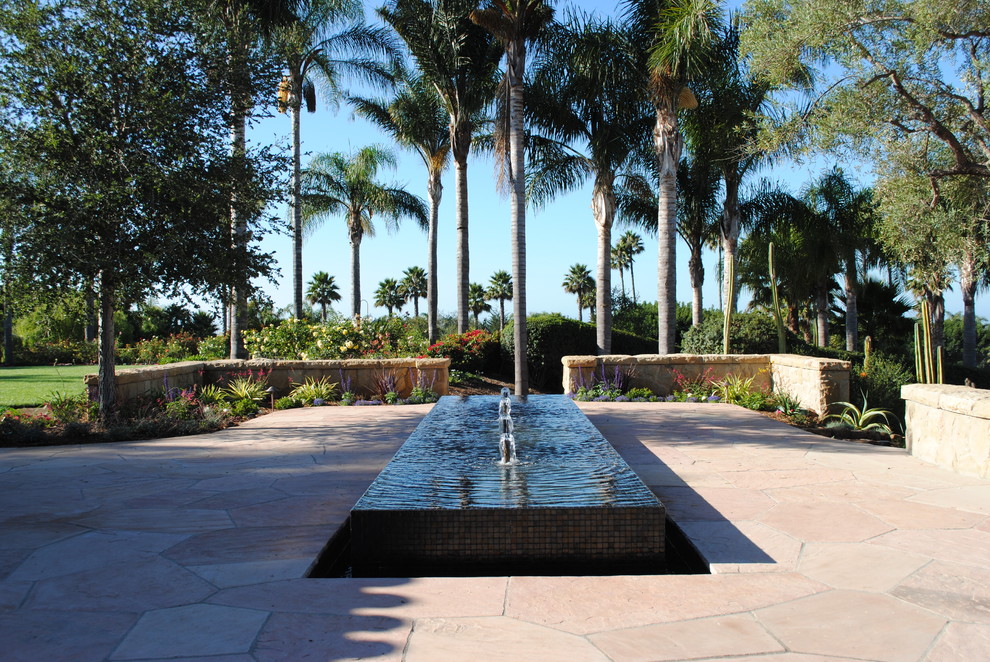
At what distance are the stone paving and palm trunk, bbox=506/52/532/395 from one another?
23.5ft

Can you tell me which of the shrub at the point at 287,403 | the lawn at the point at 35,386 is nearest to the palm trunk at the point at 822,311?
the shrub at the point at 287,403

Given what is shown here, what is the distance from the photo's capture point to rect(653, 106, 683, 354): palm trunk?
14945 mm

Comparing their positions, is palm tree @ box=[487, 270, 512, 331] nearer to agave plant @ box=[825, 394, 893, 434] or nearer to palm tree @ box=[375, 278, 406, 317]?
palm tree @ box=[375, 278, 406, 317]

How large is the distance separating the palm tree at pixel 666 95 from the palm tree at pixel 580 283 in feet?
135

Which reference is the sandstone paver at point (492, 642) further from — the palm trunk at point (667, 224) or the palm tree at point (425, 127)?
the palm tree at point (425, 127)

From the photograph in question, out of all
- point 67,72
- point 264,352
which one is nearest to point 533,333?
point 264,352

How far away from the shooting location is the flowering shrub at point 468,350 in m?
16.3

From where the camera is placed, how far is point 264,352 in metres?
14.8

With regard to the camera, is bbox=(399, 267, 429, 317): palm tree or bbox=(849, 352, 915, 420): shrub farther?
bbox=(399, 267, 429, 317): palm tree

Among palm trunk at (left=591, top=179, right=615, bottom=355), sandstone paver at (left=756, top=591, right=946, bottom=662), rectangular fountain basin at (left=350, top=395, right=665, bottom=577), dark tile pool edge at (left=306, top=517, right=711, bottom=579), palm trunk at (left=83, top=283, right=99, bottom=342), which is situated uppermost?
palm trunk at (left=591, top=179, right=615, bottom=355)

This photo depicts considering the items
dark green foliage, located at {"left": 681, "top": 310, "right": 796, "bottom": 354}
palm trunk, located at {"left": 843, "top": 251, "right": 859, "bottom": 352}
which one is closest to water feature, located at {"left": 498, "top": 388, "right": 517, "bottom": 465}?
dark green foliage, located at {"left": 681, "top": 310, "right": 796, "bottom": 354}

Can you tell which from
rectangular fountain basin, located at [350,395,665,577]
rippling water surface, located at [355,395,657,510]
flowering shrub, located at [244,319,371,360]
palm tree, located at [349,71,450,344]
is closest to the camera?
rectangular fountain basin, located at [350,395,665,577]

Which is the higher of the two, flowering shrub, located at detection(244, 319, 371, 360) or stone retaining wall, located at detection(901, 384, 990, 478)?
flowering shrub, located at detection(244, 319, 371, 360)

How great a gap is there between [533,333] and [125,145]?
10.3 m
